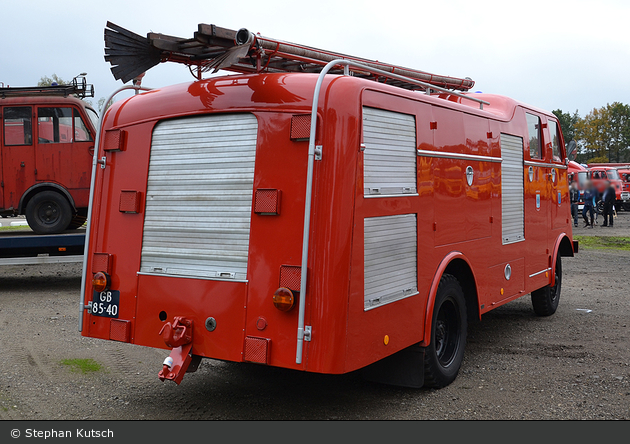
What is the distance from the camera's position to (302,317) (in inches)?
153

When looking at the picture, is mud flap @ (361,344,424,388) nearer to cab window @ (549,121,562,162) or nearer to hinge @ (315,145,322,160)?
hinge @ (315,145,322,160)

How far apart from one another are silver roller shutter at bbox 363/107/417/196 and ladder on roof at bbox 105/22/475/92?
39cm

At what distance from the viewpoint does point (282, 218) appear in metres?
4.08

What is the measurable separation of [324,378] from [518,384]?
1.75 m

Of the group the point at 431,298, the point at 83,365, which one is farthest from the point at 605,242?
the point at 83,365

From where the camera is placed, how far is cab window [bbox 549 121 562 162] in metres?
8.03

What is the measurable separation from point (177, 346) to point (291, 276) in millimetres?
1035

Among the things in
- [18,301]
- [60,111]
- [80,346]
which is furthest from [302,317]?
[60,111]

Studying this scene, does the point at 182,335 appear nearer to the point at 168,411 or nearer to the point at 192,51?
the point at 168,411

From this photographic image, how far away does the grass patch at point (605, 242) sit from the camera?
17.3 meters

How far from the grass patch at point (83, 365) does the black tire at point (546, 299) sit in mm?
5642

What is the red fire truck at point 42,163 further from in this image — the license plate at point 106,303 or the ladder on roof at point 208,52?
the ladder on roof at point 208,52

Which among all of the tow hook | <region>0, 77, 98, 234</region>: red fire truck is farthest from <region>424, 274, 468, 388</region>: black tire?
<region>0, 77, 98, 234</region>: red fire truck

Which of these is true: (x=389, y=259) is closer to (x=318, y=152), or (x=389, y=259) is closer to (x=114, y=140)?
(x=318, y=152)
